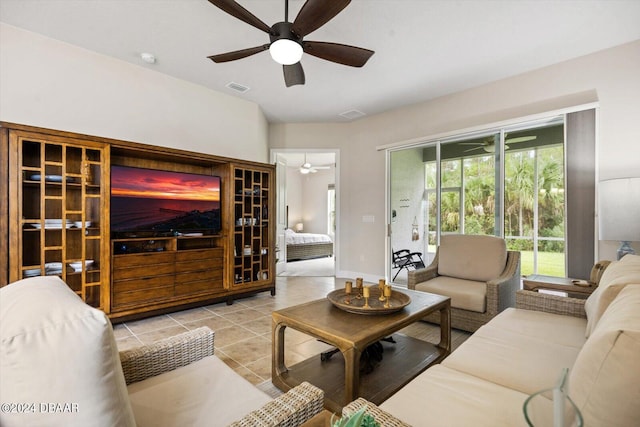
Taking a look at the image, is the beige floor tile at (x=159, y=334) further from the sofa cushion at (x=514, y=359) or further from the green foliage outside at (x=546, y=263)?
the green foliage outside at (x=546, y=263)

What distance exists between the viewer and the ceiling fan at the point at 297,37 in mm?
1904

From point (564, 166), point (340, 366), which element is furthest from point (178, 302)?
point (564, 166)

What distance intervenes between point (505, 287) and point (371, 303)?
1.56 m

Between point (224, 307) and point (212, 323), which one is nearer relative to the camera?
point (212, 323)

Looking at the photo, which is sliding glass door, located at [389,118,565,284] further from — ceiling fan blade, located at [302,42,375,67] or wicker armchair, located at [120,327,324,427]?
wicker armchair, located at [120,327,324,427]

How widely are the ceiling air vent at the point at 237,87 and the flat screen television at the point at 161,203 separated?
1.28 m

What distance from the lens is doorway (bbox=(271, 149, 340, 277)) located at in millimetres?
5758

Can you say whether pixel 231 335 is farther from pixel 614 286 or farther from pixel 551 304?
pixel 614 286

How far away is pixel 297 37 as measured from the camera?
85.4 inches

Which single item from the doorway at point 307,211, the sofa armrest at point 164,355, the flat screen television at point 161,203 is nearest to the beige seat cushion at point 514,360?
the sofa armrest at point 164,355

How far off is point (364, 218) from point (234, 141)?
2574 mm

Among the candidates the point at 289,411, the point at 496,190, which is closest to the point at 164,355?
the point at 289,411

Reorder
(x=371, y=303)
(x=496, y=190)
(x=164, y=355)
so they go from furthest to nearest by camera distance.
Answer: (x=496, y=190) < (x=371, y=303) < (x=164, y=355)

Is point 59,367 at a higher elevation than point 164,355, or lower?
higher
